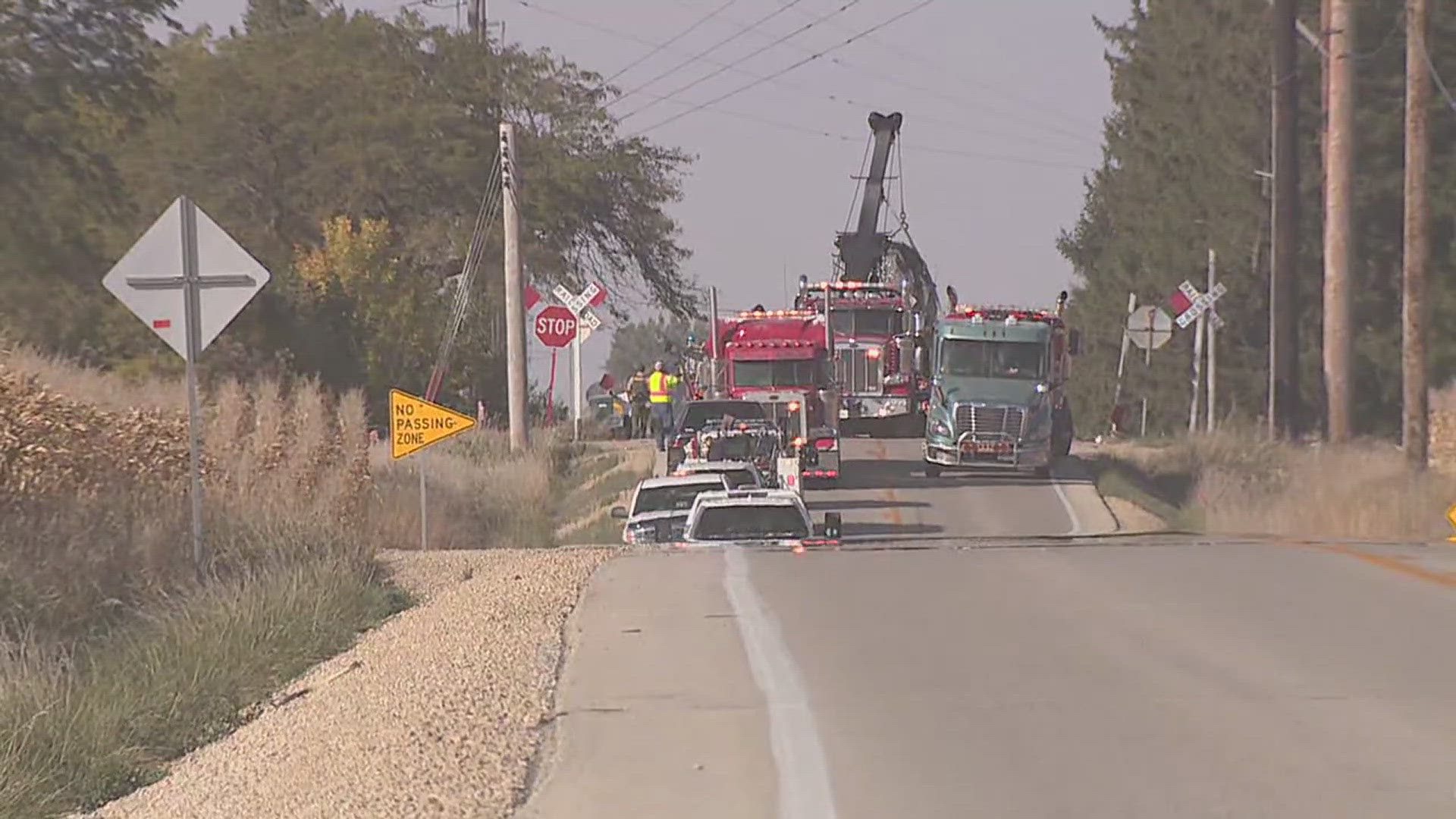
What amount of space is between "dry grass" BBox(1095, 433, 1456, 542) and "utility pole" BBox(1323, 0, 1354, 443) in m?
1.88

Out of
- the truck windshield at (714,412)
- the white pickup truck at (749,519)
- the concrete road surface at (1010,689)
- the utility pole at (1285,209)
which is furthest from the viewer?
the utility pole at (1285,209)

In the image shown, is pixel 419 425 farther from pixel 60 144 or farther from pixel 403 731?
pixel 60 144

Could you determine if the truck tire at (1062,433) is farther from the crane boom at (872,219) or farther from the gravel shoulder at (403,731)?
the gravel shoulder at (403,731)

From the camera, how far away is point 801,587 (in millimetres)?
15789

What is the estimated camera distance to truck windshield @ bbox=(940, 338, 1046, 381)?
128ft

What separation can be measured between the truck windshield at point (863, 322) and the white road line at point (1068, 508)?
860 cm

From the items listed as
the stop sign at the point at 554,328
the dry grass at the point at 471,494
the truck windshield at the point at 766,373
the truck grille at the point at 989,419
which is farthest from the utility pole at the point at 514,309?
the truck grille at the point at 989,419

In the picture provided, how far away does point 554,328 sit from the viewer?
4144cm

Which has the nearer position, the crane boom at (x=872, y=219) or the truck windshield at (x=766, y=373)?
the truck windshield at (x=766, y=373)

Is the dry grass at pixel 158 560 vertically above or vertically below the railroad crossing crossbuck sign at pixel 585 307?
below

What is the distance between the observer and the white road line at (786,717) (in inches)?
338

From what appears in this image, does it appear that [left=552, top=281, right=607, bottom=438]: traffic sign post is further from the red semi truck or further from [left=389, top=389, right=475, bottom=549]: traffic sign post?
[left=389, top=389, right=475, bottom=549]: traffic sign post

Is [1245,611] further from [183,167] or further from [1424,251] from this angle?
[183,167]

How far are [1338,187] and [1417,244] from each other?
472 centimetres
